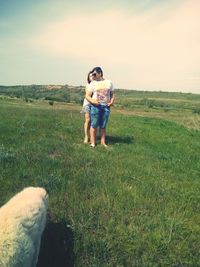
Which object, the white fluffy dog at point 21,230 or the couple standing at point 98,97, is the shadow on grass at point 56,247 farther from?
the couple standing at point 98,97

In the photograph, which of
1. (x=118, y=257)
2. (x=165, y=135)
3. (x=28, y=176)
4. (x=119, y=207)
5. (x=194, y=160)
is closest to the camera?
(x=118, y=257)

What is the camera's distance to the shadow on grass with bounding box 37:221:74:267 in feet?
19.8

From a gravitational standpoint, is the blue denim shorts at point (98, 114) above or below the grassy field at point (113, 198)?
above

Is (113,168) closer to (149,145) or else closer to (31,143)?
(31,143)

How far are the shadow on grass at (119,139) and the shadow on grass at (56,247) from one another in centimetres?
923

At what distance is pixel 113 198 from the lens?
8.31 meters

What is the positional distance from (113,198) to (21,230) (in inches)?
136

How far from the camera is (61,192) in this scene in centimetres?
833

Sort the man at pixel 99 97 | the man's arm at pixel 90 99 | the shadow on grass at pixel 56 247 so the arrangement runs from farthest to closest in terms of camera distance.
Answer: the man's arm at pixel 90 99, the man at pixel 99 97, the shadow on grass at pixel 56 247

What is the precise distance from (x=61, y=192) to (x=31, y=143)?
6.14 meters

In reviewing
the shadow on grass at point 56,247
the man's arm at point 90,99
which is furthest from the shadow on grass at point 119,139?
the shadow on grass at point 56,247

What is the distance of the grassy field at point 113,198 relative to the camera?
21.0 feet

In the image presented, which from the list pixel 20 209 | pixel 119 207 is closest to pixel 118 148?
pixel 119 207

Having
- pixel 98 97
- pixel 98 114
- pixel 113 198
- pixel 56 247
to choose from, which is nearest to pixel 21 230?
pixel 56 247
